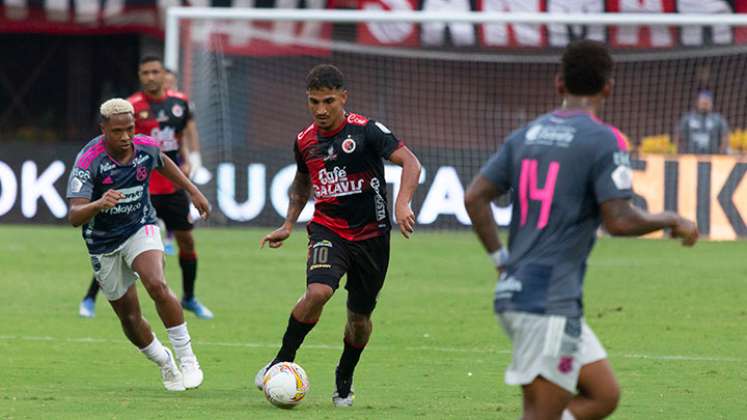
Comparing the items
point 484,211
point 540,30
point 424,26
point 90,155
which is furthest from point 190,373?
point 540,30

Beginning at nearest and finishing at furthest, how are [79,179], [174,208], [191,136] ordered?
[79,179], [174,208], [191,136]

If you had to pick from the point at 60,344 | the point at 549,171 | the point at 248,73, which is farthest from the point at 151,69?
the point at 248,73

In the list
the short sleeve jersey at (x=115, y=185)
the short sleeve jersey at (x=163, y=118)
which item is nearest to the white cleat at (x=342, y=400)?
the short sleeve jersey at (x=115, y=185)

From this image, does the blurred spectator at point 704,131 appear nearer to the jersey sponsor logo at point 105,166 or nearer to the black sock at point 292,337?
the jersey sponsor logo at point 105,166

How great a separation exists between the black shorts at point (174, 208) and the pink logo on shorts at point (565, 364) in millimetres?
8487

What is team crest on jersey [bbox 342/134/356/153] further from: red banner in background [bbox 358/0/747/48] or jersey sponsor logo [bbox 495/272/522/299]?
red banner in background [bbox 358/0/747/48]

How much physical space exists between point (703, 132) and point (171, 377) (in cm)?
1517

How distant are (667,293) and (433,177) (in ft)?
24.5

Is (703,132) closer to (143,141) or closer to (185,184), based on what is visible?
(185,184)

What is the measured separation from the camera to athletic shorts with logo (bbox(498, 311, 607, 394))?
6012 mm

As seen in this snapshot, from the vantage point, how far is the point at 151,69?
47.5 ft

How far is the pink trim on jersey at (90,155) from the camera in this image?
377 inches

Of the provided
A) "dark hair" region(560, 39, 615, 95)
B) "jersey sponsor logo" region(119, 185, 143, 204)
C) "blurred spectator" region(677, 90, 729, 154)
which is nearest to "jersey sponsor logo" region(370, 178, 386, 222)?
"jersey sponsor logo" region(119, 185, 143, 204)

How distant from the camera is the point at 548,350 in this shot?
6008 millimetres
